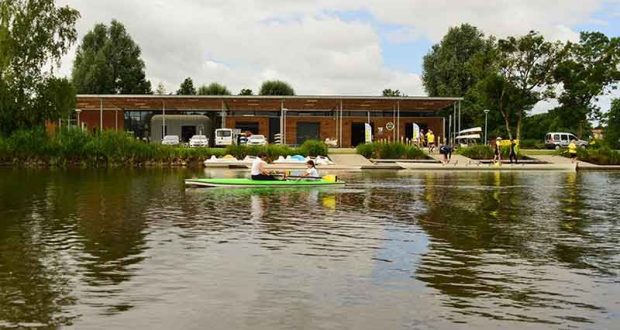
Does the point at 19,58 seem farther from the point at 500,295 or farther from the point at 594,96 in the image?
the point at 594,96

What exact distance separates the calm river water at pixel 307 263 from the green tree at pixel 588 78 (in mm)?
43748

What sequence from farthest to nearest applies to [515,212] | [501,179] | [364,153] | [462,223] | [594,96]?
1. [594,96]
2. [364,153]
3. [501,179]
4. [515,212]
5. [462,223]

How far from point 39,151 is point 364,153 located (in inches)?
858

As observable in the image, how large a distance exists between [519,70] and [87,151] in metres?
35.5

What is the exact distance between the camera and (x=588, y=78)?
65250mm

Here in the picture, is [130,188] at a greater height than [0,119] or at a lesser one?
lesser

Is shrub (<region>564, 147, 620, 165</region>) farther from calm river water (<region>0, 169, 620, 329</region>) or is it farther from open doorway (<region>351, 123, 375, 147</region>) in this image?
calm river water (<region>0, 169, 620, 329</region>)

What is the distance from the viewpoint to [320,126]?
69.2 metres

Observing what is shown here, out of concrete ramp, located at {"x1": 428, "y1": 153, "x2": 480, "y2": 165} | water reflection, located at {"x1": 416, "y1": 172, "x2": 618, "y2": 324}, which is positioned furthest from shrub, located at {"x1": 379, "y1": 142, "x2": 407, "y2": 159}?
water reflection, located at {"x1": 416, "y1": 172, "x2": 618, "y2": 324}

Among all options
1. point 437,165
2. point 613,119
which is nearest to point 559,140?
point 613,119

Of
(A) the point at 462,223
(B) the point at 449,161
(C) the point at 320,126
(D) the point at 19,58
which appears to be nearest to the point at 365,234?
(A) the point at 462,223

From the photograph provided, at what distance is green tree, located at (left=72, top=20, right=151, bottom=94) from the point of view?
8356cm

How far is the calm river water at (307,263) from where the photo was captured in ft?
28.6

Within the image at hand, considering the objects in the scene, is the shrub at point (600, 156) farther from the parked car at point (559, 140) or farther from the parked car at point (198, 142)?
the parked car at point (198, 142)
